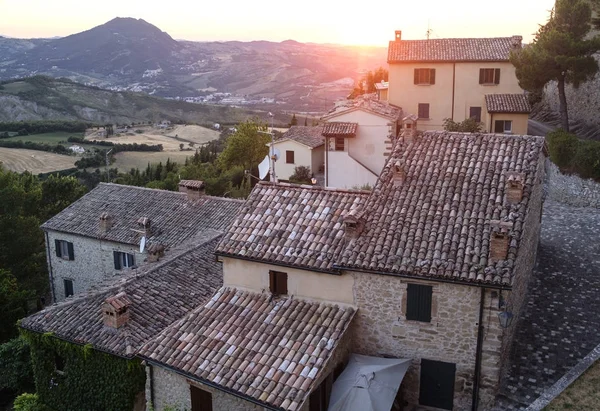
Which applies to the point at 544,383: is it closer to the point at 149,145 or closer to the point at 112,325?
the point at 112,325

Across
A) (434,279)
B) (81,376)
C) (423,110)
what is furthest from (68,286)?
(423,110)

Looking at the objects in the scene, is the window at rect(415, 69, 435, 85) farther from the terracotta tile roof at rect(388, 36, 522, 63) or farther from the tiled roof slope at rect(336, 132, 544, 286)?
the tiled roof slope at rect(336, 132, 544, 286)

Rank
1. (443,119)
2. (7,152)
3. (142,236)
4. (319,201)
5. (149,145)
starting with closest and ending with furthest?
(319,201), (142,236), (443,119), (7,152), (149,145)

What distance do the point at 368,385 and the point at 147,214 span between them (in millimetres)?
19542

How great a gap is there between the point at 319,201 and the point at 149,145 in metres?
77.0

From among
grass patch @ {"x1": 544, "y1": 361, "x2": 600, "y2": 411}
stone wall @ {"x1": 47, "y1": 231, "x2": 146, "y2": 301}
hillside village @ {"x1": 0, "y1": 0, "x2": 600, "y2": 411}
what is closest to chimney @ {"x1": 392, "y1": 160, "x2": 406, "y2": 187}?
hillside village @ {"x1": 0, "y1": 0, "x2": 600, "y2": 411}

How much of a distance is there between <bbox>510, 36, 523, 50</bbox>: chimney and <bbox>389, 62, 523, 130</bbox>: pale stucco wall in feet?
5.59

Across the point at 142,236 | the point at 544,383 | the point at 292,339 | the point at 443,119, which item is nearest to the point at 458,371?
the point at 544,383

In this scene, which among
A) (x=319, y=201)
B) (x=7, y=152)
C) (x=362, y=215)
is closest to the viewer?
(x=362, y=215)

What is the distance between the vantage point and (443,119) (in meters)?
37.8

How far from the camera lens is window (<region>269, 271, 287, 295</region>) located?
47.2 feet

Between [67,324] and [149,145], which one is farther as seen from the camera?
[149,145]

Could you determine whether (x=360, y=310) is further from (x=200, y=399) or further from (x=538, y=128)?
(x=538, y=128)

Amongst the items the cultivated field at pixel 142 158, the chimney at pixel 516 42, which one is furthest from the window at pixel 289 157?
the cultivated field at pixel 142 158
